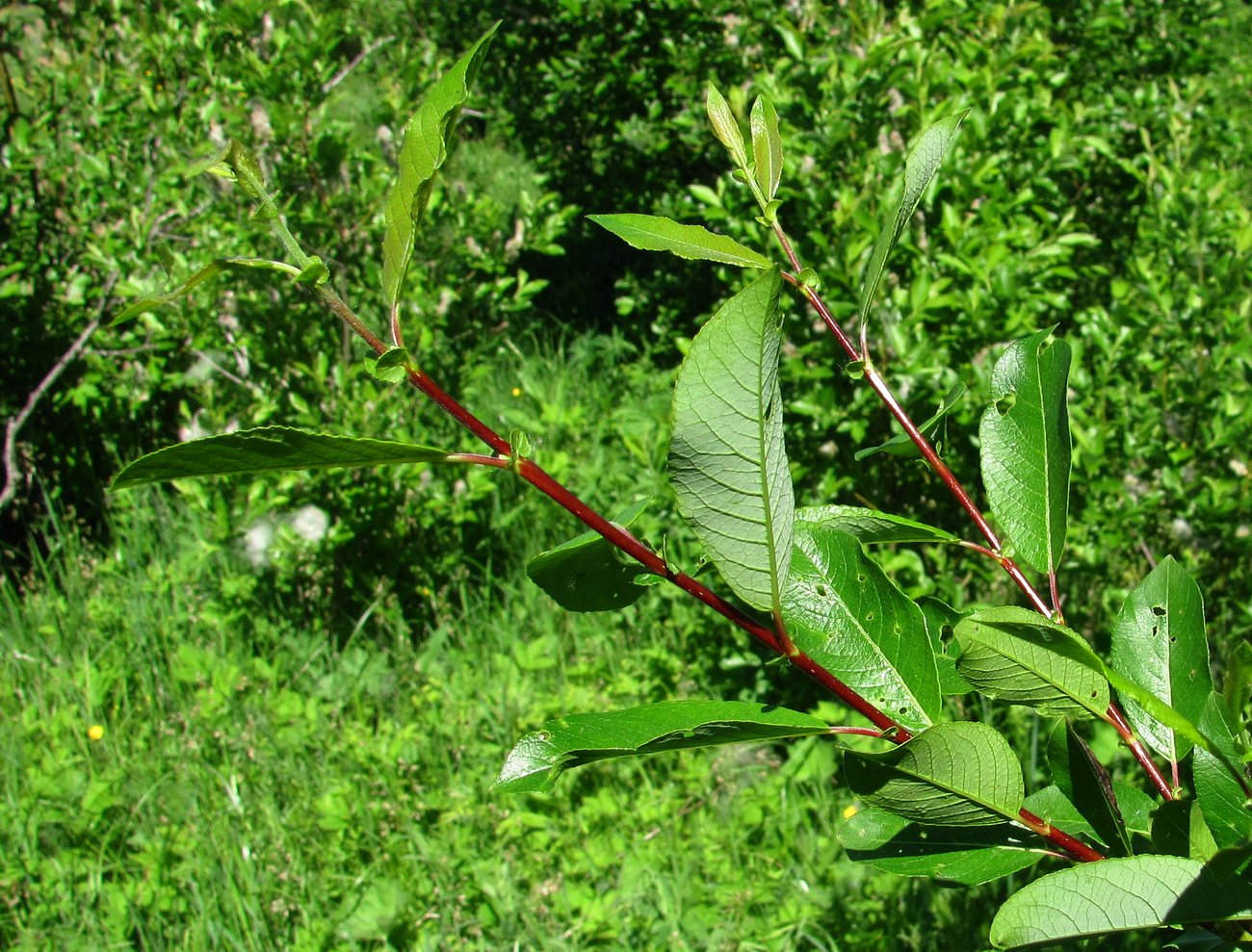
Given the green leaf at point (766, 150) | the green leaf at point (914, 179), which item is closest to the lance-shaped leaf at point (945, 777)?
the green leaf at point (914, 179)

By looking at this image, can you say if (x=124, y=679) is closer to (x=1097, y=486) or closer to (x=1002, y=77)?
(x=1097, y=486)

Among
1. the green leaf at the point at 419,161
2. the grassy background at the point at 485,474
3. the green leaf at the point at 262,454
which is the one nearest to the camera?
the green leaf at the point at 262,454

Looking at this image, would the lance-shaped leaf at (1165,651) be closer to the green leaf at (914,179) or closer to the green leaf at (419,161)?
the green leaf at (914,179)

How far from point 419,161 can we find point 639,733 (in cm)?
39

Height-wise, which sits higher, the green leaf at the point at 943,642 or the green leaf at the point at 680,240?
the green leaf at the point at 680,240

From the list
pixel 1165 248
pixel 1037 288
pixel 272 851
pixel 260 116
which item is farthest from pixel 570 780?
pixel 260 116

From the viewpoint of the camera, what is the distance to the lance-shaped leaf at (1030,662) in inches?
23.8

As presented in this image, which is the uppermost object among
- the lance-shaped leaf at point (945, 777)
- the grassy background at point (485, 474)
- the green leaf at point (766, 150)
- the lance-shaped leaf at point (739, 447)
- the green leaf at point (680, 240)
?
the green leaf at point (766, 150)

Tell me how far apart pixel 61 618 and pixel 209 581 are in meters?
0.47

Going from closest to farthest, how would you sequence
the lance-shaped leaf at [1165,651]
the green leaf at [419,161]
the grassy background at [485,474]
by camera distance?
the green leaf at [419,161] < the lance-shaped leaf at [1165,651] < the grassy background at [485,474]

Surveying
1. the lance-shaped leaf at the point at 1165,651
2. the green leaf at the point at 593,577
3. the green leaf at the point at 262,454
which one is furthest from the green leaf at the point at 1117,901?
the green leaf at the point at 262,454

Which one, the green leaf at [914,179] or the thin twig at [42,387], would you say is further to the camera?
the thin twig at [42,387]

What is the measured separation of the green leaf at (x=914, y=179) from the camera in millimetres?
780

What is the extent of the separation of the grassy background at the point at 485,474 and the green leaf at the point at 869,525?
1.73 m
